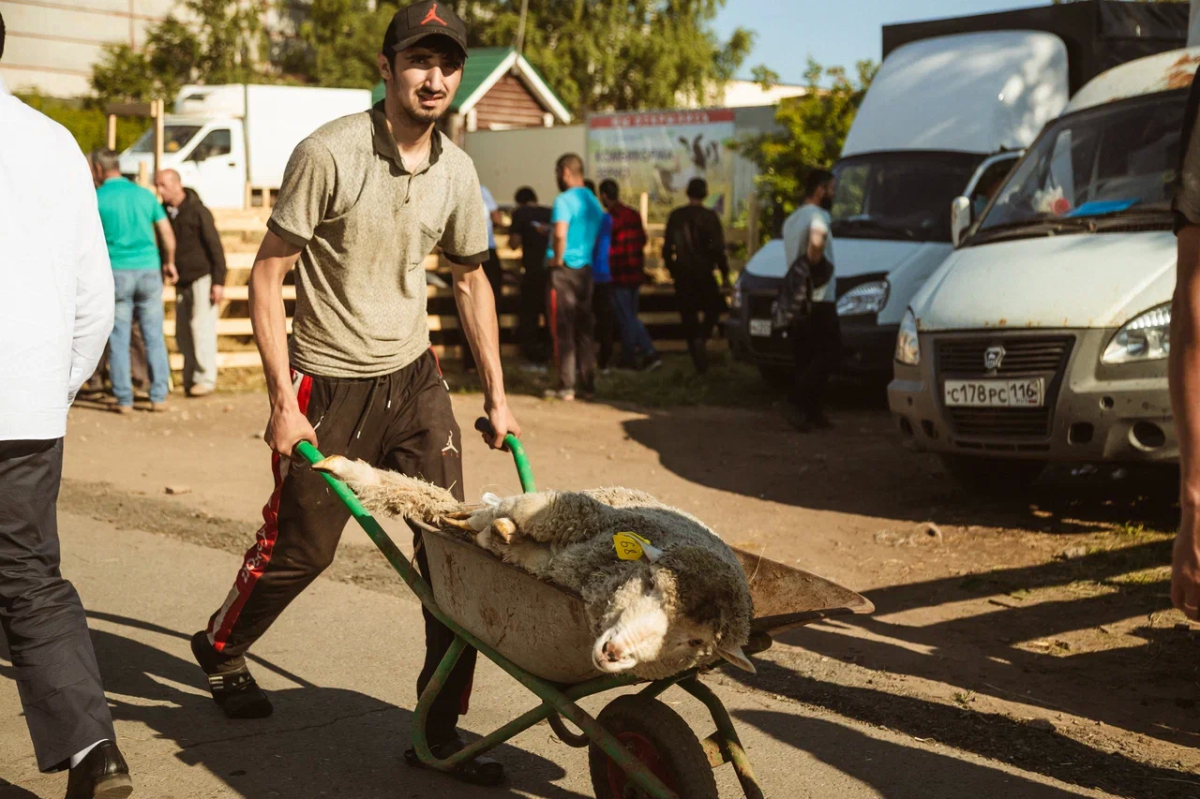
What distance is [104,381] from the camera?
1310 cm

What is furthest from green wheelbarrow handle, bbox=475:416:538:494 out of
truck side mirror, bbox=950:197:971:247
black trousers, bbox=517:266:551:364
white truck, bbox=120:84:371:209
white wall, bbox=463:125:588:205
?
white wall, bbox=463:125:588:205

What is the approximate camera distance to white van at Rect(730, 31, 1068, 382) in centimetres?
1188

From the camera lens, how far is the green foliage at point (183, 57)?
40938mm

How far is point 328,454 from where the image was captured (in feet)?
14.0

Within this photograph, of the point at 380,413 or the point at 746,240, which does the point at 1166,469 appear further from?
the point at 746,240

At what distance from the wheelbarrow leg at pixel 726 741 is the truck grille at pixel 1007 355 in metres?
4.24

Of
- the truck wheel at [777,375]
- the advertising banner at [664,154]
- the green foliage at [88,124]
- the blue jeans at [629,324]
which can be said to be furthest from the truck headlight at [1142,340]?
the green foliage at [88,124]

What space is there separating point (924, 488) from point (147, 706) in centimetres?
551

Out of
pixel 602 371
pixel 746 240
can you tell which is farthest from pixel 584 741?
pixel 746 240

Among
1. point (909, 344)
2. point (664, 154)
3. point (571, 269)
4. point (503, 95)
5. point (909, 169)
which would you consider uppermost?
point (503, 95)

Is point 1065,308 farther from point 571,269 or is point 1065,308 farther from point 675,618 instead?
point 571,269

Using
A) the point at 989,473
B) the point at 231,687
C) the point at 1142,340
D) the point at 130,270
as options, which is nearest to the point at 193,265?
the point at 130,270

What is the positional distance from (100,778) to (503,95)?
3597 centimetres

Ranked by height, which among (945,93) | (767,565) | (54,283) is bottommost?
(767,565)
